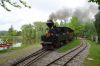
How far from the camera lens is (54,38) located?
96.7ft

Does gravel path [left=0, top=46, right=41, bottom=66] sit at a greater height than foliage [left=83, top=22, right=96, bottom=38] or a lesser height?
lesser

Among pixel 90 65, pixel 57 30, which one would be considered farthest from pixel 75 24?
pixel 90 65

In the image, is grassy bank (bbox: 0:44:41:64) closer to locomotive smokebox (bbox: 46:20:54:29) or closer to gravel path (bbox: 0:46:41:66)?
gravel path (bbox: 0:46:41:66)

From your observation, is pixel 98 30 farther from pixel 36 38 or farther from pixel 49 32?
pixel 49 32

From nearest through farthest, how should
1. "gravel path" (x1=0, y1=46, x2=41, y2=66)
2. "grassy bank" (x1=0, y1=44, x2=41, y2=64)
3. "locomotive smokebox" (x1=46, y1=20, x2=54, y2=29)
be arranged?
"gravel path" (x1=0, y1=46, x2=41, y2=66) < "grassy bank" (x1=0, y1=44, x2=41, y2=64) < "locomotive smokebox" (x1=46, y1=20, x2=54, y2=29)

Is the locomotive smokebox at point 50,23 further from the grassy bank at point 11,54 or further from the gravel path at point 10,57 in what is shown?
the gravel path at point 10,57

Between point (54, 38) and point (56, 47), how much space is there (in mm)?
1804

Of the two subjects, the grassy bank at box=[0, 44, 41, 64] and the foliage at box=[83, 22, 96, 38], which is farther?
the foliage at box=[83, 22, 96, 38]

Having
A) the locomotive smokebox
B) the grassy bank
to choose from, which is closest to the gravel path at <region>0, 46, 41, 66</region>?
the grassy bank

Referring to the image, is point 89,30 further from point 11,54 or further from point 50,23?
point 11,54

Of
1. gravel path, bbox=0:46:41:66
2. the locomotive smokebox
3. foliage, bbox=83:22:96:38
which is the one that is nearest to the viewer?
gravel path, bbox=0:46:41:66

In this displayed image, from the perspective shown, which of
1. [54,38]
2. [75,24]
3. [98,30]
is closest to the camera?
[54,38]

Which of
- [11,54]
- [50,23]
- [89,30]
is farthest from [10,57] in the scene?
[89,30]

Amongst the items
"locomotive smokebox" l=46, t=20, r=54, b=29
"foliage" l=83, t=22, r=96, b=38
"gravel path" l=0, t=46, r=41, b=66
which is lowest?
"gravel path" l=0, t=46, r=41, b=66
